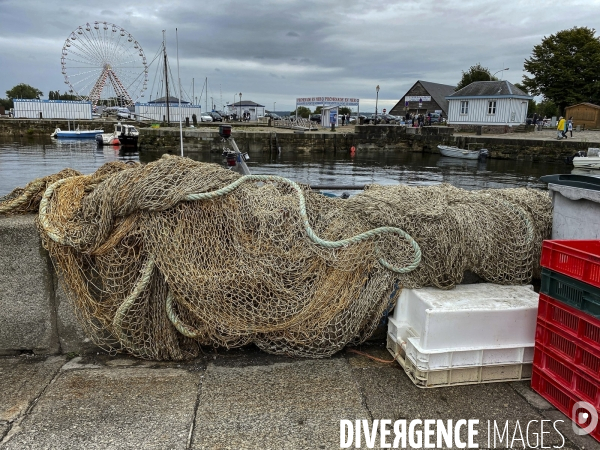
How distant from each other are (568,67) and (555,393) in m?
56.2

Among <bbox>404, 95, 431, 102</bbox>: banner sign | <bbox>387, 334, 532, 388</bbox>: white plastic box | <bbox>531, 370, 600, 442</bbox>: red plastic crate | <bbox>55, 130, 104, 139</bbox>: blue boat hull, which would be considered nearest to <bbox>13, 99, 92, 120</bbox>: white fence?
<bbox>55, 130, 104, 139</bbox>: blue boat hull

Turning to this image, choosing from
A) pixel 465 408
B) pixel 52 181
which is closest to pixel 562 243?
pixel 465 408

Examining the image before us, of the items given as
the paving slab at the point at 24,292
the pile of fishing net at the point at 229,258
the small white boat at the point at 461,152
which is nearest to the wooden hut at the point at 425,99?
the small white boat at the point at 461,152

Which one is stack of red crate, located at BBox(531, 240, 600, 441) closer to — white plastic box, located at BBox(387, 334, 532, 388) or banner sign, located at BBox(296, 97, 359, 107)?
white plastic box, located at BBox(387, 334, 532, 388)

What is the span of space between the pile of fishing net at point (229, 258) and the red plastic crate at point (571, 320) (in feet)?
2.26

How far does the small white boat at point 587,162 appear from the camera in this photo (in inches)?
1117

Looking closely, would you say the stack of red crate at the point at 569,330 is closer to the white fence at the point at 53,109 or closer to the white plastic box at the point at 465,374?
the white plastic box at the point at 465,374

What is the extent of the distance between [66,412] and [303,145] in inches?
1552

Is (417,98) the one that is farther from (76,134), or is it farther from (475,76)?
(76,134)

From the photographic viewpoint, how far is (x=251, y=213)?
3328 mm

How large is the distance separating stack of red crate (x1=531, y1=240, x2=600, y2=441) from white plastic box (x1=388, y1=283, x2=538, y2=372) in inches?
6.9

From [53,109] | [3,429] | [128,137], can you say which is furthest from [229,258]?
[53,109]

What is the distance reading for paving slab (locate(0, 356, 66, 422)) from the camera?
8.62 ft

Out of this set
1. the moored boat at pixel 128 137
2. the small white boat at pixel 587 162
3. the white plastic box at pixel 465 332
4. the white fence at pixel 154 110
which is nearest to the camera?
the white plastic box at pixel 465 332
